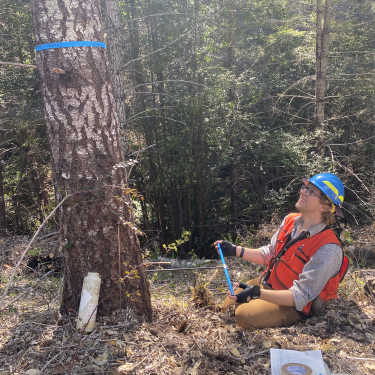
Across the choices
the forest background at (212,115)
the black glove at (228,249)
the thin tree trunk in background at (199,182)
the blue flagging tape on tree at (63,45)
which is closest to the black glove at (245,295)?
the black glove at (228,249)

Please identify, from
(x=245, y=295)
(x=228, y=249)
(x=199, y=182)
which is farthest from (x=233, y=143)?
(x=245, y=295)

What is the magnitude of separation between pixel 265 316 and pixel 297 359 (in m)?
0.59

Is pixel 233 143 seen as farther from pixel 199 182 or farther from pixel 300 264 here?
pixel 300 264

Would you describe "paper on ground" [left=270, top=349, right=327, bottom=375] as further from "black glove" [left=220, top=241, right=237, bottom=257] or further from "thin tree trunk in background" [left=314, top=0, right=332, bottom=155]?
"thin tree trunk in background" [left=314, top=0, right=332, bottom=155]

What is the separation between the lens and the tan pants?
114 inches

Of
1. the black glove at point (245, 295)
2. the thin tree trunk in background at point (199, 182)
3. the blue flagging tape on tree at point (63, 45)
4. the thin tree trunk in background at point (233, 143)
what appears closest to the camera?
the blue flagging tape on tree at point (63, 45)

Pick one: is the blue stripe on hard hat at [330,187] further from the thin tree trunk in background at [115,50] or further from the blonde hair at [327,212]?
the thin tree trunk in background at [115,50]

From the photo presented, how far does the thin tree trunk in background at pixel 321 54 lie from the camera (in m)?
8.25

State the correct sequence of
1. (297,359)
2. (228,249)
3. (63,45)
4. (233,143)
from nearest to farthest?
1. (297,359)
2. (63,45)
3. (228,249)
4. (233,143)

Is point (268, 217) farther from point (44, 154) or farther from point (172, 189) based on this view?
point (44, 154)

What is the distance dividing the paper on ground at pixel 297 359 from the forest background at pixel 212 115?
19.8ft

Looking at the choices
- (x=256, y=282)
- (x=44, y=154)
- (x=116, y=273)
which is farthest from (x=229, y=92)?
(x=116, y=273)

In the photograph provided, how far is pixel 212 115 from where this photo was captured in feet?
31.9

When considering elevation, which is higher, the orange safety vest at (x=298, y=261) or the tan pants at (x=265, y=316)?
the orange safety vest at (x=298, y=261)
